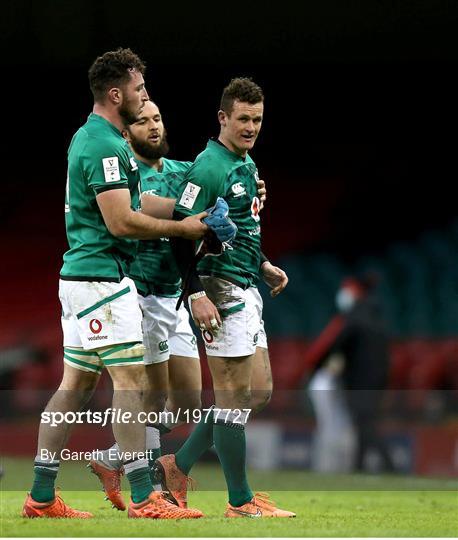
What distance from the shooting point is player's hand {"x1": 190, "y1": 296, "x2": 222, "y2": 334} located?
5.94 m

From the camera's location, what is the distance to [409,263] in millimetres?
17859

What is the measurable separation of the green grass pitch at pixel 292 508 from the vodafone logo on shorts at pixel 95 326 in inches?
35.4

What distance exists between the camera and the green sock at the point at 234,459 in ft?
19.7

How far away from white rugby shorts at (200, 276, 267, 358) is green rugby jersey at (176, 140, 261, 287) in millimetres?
56

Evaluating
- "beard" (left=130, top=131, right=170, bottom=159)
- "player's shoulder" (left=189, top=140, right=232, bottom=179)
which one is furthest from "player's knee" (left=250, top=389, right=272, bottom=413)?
"beard" (left=130, top=131, right=170, bottom=159)

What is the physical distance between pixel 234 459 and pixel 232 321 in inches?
27.3

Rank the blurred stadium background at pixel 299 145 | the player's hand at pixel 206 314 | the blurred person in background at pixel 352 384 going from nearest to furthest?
1. the player's hand at pixel 206 314
2. the blurred person in background at pixel 352 384
3. the blurred stadium background at pixel 299 145

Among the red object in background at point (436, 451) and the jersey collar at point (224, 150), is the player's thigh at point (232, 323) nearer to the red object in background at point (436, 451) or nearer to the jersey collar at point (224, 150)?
the jersey collar at point (224, 150)

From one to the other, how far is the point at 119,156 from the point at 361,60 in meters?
12.4

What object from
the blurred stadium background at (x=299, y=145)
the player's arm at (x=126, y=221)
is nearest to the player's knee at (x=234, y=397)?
the player's arm at (x=126, y=221)

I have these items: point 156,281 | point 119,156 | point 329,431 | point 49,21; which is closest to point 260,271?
point 156,281

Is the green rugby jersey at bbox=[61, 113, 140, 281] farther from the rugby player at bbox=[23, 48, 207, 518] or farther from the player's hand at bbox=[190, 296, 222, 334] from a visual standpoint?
the player's hand at bbox=[190, 296, 222, 334]

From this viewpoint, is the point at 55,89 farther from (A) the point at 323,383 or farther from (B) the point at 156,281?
(B) the point at 156,281

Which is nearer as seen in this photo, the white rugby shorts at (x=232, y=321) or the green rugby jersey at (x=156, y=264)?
the white rugby shorts at (x=232, y=321)
